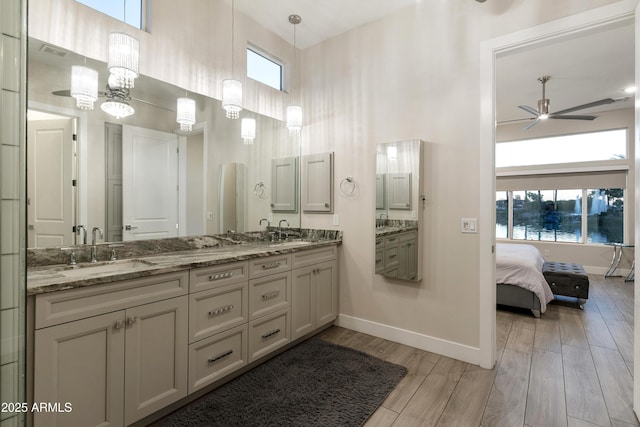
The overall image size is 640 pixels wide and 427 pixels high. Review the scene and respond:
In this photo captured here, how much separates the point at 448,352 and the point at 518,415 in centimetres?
74

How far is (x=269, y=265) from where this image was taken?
2.43 m

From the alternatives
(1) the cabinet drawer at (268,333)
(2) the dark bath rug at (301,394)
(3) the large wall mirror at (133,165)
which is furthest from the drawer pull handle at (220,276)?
(2) the dark bath rug at (301,394)

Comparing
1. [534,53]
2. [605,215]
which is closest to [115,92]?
[534,53]

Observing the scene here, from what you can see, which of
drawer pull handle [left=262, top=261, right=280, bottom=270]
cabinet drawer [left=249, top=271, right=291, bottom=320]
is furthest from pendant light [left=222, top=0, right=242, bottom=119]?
cabinet drawer [left=249, top=271, right=291, bottom=320]

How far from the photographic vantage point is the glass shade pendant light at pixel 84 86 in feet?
6.14

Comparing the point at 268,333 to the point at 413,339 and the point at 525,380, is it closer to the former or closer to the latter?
the point at 413,339

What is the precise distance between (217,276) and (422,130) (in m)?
2.10

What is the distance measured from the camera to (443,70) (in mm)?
2615

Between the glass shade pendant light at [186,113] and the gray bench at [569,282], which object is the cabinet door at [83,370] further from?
the gray bench at [569,282]

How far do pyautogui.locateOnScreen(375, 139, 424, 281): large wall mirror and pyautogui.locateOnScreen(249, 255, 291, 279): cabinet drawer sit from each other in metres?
0.92

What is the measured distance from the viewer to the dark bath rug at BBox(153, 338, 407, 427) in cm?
180

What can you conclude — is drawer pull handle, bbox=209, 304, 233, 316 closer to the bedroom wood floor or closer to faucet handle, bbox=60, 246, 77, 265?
faucet handle, bbox=60, 246, 77, 265

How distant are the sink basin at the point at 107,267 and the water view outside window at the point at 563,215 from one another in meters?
7.22

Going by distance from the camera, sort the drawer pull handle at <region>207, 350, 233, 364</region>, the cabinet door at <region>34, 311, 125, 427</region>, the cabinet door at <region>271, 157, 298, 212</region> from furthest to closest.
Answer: the cabinet door at <region>271, 157, 298, 212</region> < the drawer pull handle at <region>207, 350, 233, 364</region> < the cabinet door at <region>34, 311, 125, 427</region>
